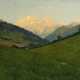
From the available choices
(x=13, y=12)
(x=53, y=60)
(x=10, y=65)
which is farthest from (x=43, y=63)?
(x=13, y=12)

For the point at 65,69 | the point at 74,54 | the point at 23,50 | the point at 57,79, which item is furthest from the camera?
the point at 74,54

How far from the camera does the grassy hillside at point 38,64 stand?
62.7ft

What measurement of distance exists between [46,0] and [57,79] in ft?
19.7

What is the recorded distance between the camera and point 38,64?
2128cm

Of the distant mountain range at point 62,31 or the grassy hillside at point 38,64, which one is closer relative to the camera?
the grassy hillside at point 38,64

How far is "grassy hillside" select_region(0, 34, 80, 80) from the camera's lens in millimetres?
19109

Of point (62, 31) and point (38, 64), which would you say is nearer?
point (38, 64)

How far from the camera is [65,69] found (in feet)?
67.8

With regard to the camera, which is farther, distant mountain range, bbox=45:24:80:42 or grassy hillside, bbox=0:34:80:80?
distant mountain range, bbox=45:24:80:42

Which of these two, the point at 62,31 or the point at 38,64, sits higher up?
the point at 62,31

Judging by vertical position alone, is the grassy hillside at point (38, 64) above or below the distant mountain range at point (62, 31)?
below

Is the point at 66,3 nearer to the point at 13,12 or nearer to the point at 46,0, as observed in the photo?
the point at 46,0

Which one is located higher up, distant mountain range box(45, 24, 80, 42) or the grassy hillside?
distant mountain range box(45, 24, 80, 42)

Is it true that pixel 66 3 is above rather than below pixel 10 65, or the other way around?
above
